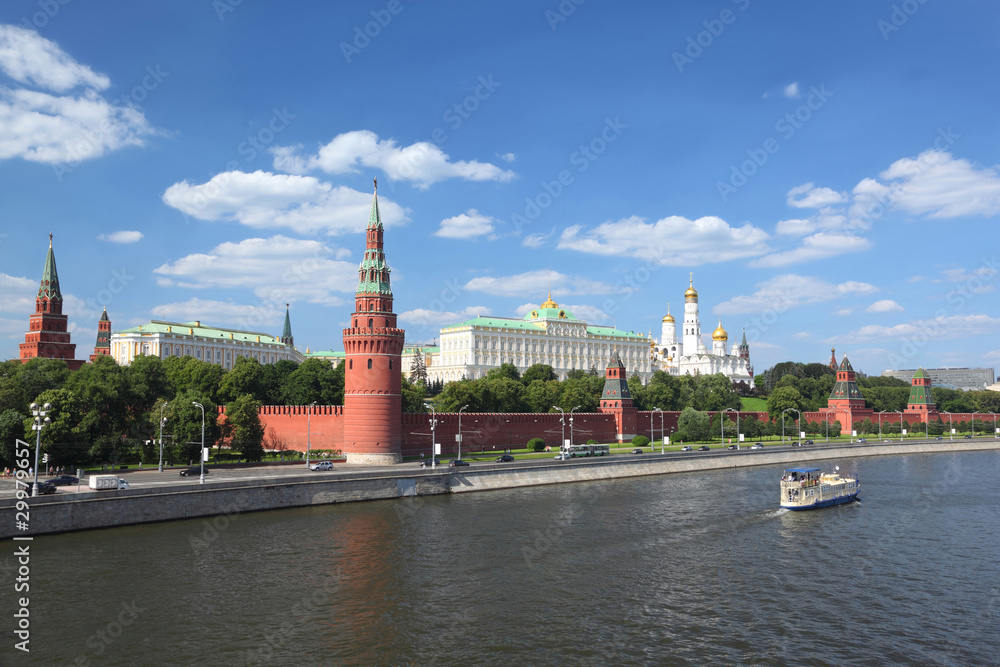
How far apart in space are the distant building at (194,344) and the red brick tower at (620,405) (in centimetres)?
5845

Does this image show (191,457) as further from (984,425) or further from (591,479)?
(984,425)

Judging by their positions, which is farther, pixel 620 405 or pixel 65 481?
pixel 620 405

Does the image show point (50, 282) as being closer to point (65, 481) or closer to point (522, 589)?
point (65, 481)

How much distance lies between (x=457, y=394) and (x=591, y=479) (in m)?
28.0

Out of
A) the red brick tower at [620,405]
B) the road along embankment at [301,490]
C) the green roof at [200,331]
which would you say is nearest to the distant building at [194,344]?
the green roof at [200,331]

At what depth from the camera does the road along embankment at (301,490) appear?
36250 millimetres

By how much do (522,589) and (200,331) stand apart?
13314cm

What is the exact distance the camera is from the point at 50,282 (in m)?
90.1

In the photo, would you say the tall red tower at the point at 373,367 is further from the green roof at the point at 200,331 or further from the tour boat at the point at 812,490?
the green roof at the point at 200,331

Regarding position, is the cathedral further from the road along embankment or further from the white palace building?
the road along embankment

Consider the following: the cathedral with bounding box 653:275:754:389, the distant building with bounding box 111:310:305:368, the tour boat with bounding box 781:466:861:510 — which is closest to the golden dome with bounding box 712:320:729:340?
the cathedral with bounding box 653:275:754:389

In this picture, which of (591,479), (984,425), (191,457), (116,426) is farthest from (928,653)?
(984,425)

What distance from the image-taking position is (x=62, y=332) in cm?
9050

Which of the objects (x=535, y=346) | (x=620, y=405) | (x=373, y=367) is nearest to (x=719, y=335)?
(x=535, y=346)
